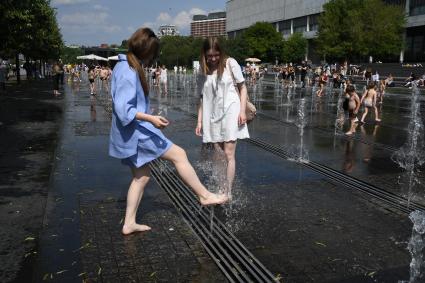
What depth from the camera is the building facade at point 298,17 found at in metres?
64.7

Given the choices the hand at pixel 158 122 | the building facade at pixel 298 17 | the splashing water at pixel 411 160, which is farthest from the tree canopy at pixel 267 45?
the hand at pixel 158 122

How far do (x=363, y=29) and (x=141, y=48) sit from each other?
56879 mm

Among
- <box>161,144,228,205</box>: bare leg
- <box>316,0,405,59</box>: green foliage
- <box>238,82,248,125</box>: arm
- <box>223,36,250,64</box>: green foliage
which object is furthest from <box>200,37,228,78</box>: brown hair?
<box>223,36,250,64</box>: green foliage

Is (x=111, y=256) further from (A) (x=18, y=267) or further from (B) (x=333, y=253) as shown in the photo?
(B) (x=333, y=253)

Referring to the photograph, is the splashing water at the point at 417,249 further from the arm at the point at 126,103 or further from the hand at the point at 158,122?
the arm at the point at 126,103

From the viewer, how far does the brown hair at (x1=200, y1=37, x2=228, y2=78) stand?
4.81 m

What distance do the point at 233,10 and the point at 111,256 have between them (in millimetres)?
134658

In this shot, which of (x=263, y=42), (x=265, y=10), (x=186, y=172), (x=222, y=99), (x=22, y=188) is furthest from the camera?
(x=265, y=10)

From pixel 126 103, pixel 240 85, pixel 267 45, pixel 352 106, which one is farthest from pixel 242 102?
pixel 267 45

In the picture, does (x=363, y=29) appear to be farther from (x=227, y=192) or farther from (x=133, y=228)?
(x=133, y=228)

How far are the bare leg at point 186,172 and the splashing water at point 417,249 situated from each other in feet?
5.44

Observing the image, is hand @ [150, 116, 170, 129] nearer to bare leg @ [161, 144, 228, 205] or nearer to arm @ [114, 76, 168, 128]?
arm @ [114, 76, 168, 128]

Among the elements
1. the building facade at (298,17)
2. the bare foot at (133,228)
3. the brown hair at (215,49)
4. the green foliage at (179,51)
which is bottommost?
the bare foot at (133,228)

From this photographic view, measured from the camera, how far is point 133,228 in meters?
4.45
